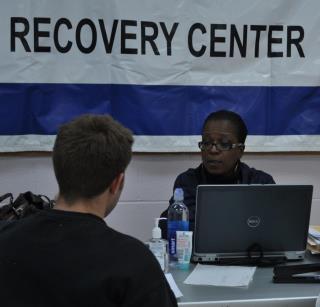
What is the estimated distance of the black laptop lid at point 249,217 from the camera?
1.72 meters

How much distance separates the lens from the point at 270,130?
2.82 metres

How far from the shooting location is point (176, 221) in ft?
6.22

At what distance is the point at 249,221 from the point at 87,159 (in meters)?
0.87

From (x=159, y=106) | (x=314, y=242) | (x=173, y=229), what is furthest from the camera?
(x=159, y=106)

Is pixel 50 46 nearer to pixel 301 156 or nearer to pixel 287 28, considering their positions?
pixel 287 28

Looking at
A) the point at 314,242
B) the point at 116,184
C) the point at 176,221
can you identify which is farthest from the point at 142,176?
the point at 116,184

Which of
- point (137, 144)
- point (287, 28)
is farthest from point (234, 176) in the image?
point (287, 28)

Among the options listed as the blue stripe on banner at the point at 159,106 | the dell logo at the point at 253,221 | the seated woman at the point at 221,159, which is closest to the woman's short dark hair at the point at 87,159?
the dell logo at the point at 253,221

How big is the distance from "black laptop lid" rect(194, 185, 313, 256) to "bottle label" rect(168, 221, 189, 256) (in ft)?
0.31

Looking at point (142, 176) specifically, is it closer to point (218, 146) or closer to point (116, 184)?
point (218, 146)

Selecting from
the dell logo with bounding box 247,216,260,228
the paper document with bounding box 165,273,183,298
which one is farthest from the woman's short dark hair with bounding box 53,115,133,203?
the dell logo with bounding box 247,216,260,228

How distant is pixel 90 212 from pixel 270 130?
6.37 feet

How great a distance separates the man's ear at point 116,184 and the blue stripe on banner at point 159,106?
5.25 ft

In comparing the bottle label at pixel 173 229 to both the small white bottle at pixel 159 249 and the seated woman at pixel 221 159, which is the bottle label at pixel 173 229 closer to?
the small white bottle at pixel 159 249
